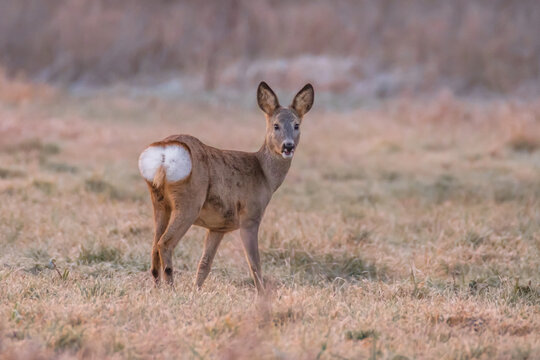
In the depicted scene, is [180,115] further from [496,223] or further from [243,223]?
[243,223]

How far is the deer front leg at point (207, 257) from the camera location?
574 cm

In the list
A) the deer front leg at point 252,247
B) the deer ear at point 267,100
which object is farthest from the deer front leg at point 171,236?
the deer ear at point 267,100

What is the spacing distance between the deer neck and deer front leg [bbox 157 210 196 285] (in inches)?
34.0

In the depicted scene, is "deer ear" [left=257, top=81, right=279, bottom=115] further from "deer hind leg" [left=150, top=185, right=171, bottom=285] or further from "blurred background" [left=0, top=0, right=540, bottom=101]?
"blurred background" [left=0, top=0, right=540, bottom=101]

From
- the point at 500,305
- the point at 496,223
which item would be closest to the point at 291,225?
the point at 496,223

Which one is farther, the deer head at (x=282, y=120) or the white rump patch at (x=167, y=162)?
the deer head at (x=282, y=120)

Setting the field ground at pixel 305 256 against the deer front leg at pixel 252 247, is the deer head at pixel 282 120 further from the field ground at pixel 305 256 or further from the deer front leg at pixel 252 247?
the field ground at pixel 305 256

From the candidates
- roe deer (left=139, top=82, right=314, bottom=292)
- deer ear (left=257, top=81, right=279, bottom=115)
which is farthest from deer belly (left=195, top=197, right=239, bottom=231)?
deer ear (left=257, top=81, right=279, bottom=115)

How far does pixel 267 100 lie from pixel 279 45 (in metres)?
22.1

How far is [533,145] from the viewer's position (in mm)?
13117

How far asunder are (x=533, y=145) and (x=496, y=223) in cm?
550

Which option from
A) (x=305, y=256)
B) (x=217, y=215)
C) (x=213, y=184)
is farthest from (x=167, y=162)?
(x=305, y=256)

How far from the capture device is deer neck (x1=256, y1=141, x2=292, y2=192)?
5.88 metres

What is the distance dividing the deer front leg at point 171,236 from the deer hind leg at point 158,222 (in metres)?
0.11
